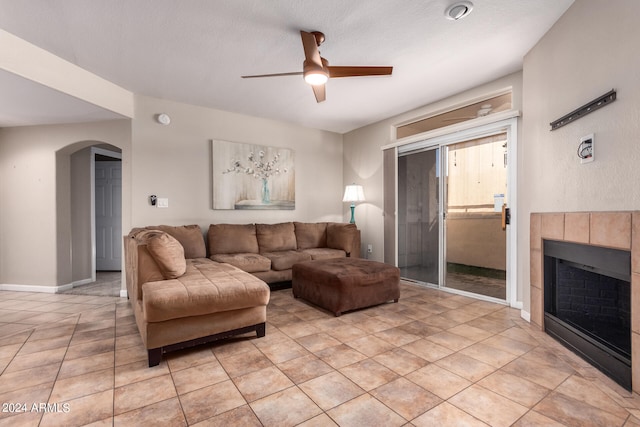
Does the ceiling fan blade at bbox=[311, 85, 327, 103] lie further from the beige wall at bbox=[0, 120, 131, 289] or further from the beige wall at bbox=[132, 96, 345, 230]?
the beige wall at bbox=[0, 120, 131, 289]

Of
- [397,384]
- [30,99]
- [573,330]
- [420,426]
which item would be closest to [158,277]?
[397,384]

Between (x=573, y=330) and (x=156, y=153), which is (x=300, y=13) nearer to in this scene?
(x=156, y=153)

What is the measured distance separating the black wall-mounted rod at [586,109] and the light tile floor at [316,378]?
1.69 meters

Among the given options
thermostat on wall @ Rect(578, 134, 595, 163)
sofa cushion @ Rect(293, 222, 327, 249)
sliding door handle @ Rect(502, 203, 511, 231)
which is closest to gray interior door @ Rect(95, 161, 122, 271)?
sofa cushion @ Rect(293, 222, 327, 249)

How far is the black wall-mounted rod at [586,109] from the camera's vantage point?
1.84 m

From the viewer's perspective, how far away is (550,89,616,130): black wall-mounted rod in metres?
1.84

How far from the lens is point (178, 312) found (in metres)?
2.08

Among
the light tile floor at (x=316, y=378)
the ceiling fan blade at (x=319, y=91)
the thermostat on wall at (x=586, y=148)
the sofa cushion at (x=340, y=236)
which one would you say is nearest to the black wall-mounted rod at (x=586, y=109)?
the thermostat on wall at (x=586, y=148)

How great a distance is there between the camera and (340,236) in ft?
15.3

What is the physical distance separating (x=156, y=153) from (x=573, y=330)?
472cm

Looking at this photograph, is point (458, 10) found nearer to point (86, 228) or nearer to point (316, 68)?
point (316, 68)

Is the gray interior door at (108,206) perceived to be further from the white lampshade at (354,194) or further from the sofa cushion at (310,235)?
the white lampshade at (354,194)

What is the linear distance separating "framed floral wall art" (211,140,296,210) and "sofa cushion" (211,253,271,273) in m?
0.90

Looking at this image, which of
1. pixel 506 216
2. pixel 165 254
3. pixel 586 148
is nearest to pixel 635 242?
pixel 586 148
